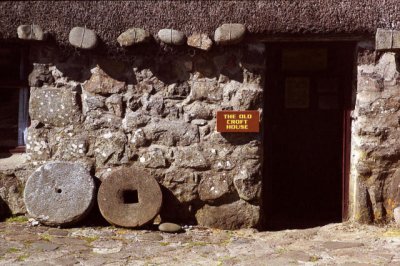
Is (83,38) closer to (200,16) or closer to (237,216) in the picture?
(200,16)

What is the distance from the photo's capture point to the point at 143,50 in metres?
4.37

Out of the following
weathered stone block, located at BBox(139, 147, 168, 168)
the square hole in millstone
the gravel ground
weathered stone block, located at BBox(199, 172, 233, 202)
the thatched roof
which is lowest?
the gravel ground

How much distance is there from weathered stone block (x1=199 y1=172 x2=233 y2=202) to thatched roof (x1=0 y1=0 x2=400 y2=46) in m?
1.12

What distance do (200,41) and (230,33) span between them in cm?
24

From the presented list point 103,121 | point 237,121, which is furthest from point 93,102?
point 237,121

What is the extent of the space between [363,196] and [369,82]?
0.88 metres

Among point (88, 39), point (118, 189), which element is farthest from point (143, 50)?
point (118, 189)

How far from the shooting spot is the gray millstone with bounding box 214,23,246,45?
13.7 ft

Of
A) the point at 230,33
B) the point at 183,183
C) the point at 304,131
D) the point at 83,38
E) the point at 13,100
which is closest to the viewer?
the point at 230,33

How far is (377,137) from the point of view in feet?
13.9

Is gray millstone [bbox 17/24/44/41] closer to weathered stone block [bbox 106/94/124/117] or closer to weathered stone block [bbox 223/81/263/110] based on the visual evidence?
weathered stone block [bbox 106/94/124/117]

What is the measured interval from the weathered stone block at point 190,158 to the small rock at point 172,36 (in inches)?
32.8

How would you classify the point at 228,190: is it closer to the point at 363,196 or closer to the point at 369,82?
the point at 363,196

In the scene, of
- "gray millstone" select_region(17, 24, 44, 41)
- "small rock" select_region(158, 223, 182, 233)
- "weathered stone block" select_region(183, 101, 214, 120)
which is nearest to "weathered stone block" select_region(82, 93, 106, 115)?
"gray millstone" select_region(17, 24, 44, 41)
